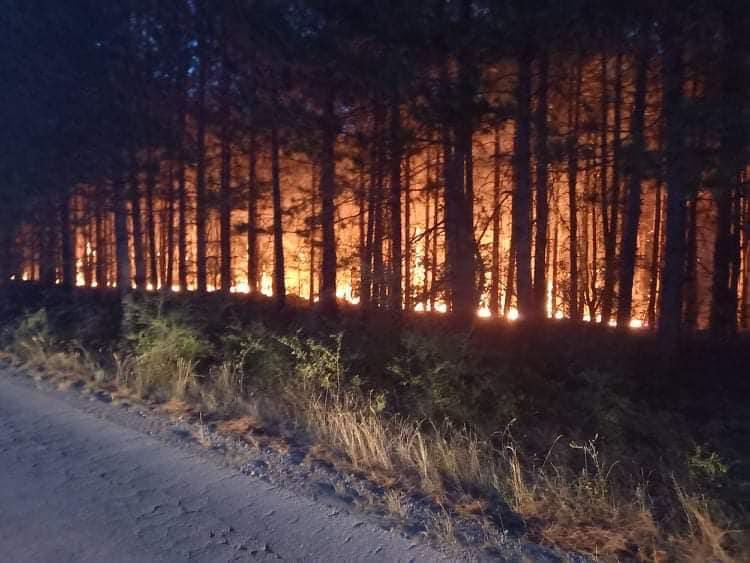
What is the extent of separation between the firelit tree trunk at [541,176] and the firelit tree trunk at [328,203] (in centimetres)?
478

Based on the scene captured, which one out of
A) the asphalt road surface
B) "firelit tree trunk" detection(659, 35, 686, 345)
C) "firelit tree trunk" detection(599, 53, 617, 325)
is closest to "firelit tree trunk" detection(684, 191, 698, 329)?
"firelit tree trunk" detection(599, 53, 617, 325)

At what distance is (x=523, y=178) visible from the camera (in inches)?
490

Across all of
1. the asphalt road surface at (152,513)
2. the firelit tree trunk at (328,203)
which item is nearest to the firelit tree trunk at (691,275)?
the firelit tree trunk at (328,203)

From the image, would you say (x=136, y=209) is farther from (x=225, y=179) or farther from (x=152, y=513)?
(x=152, y=513)

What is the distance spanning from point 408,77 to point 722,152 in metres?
5.23

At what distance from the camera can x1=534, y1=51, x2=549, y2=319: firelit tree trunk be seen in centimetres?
1112

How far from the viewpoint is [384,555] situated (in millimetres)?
3943

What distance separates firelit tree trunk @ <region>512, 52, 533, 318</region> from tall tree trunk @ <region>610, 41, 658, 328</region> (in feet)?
6.43

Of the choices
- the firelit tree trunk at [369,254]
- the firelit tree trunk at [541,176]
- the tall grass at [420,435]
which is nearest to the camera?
the tall grass at [420,435]

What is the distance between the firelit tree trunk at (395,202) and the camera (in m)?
13.0

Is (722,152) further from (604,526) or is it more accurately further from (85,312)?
(85,312)

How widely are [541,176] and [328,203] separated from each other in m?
5.31

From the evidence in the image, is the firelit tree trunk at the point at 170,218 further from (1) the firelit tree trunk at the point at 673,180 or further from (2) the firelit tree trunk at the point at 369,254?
(1) the firelit tree trunk at the point at 673,180

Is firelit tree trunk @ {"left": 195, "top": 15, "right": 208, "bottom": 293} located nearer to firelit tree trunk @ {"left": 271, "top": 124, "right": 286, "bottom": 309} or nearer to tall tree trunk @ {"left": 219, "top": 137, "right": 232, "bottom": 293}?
tall tree trunk @ {"left": 219, "top": 137, "right": 232, "bottom": 293}
